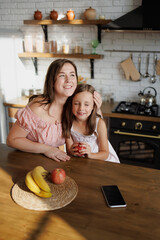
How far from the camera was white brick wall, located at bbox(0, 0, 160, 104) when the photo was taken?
326cm

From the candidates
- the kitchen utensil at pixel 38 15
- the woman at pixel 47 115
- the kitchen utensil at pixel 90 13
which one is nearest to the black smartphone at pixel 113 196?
the woman at pixel 47 115

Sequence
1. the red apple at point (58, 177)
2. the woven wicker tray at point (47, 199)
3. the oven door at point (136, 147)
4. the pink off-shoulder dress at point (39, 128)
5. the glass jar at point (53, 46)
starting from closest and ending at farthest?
1. the woven wicker tray at point (47, 199)
2. the red apple at point (58, 177)
3. the pink off-shoulder dress at point (39, 128)
4. the oven door at point (136, 147)
5. the glass jar at point (53, 46)

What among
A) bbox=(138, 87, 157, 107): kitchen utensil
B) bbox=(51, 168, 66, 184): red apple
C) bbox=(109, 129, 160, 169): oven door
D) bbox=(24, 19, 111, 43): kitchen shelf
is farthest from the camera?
bbox=(138, 87, 157, 107): kitchen utensil

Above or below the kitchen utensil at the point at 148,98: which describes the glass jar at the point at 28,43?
above

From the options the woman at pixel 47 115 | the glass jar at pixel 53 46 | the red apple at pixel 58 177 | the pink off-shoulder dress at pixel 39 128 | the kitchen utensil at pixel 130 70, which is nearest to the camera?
the red apple at pixel 58 177

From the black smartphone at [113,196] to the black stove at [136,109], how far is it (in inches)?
72.2

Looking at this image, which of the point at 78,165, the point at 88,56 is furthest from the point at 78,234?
the point at 88,56

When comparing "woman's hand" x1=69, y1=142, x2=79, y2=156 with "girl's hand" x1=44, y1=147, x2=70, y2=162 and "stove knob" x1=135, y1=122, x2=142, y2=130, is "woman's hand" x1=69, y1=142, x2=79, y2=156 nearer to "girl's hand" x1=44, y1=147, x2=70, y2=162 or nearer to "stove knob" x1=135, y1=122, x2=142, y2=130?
"girl's hand" x1=44, y1=147, x2=70, y2=162

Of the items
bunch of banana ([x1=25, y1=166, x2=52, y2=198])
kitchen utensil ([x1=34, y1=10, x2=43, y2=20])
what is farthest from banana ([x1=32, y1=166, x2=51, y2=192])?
kitchen utensil ([x1=34, y1=10, x2=43, y2=20])

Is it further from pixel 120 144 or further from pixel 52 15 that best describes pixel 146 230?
pixel 52 15

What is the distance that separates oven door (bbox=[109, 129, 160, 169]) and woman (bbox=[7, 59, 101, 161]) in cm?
129

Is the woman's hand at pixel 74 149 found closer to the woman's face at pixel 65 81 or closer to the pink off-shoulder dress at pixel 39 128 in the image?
the pink off-shoulder dress at pixel 39 128

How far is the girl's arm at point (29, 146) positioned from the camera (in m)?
1.60

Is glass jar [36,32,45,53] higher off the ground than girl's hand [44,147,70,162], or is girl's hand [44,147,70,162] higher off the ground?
glass jar [36,32,45,53]
